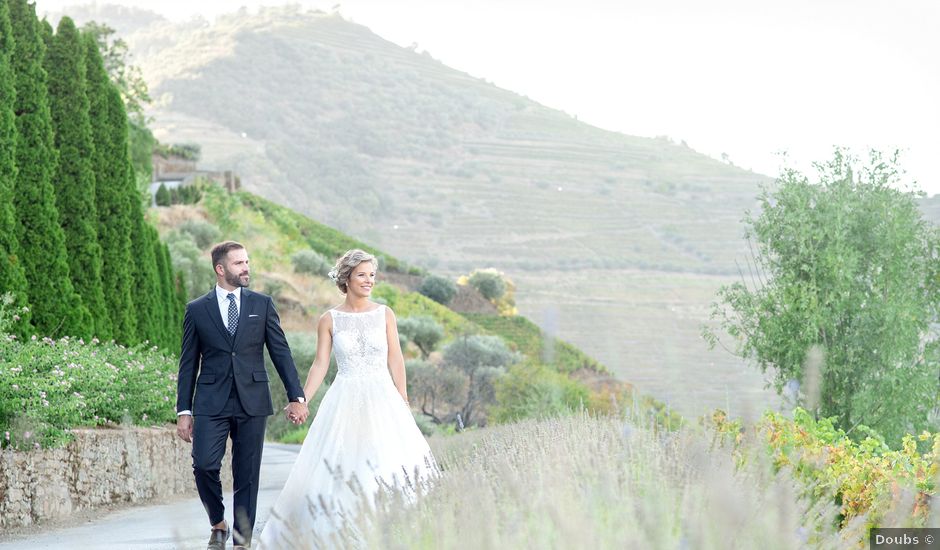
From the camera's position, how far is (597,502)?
3996mm

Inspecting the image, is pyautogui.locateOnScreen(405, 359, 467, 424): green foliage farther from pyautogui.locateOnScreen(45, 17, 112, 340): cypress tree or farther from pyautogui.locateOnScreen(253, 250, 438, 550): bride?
pyautogui.locateOnScreen(253, 250, 438, 550): bride

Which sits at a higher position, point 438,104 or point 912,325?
point 438,104

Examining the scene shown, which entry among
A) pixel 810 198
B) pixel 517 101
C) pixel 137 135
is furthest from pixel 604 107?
pixel 810 198

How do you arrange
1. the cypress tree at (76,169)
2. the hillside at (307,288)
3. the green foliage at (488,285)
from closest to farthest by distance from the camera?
the cypress tree at (76,169), the hillside at (307,288), the green foliage at (488,285)

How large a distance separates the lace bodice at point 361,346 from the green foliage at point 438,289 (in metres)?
47.8

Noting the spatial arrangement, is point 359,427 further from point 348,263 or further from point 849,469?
point 849,469

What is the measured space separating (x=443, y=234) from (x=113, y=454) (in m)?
102

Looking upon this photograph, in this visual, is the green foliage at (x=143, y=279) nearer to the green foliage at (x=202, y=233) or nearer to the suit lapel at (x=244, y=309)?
the suit lapel at (x=244, y=309)

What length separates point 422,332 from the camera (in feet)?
132

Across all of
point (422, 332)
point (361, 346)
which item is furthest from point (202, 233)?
point (361, 346)

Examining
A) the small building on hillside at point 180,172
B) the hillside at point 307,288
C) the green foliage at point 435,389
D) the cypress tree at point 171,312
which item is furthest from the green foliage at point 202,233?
the cypress tree at point 171,312

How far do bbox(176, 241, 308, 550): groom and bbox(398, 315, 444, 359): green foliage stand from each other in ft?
104

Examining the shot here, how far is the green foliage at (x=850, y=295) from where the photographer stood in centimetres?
2111

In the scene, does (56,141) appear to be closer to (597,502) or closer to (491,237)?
(597,502)
